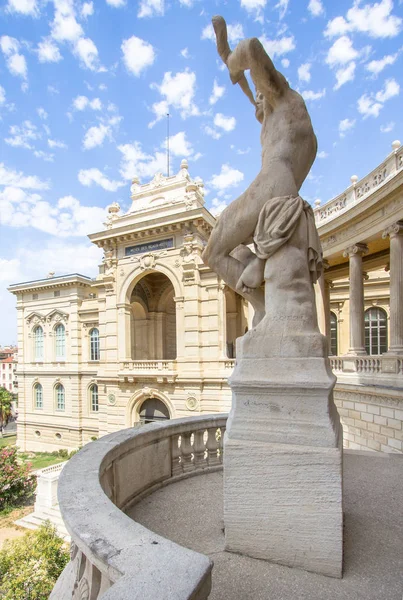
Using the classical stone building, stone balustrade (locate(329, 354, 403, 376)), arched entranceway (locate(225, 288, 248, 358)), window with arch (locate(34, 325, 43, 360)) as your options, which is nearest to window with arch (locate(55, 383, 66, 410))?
the classical stone building

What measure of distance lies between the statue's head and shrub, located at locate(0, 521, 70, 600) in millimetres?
12062

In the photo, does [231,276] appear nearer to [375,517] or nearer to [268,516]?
[268,516]

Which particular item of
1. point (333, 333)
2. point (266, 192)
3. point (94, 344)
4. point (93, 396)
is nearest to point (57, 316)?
point (94, 344)

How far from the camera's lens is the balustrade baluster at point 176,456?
4582mm

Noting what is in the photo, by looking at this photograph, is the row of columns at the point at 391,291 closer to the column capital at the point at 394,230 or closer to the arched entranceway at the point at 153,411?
the column capital at the point at 394,230

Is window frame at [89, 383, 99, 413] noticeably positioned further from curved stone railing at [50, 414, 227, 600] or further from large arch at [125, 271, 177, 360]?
curved stone railing at [50, 414, 227, 600]

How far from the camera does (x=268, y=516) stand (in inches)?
106

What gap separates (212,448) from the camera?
5070 millimetres

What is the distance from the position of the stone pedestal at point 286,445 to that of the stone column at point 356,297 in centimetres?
1176

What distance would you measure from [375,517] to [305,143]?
12.8 feet

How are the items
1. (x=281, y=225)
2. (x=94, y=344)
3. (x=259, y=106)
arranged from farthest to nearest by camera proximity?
(x=94, y=344), (x=259, y=106), (x=281, y=225)

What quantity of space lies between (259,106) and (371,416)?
994 cm

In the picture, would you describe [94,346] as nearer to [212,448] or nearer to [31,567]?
[31,567]

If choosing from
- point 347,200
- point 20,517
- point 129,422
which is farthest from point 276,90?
point 20,517
